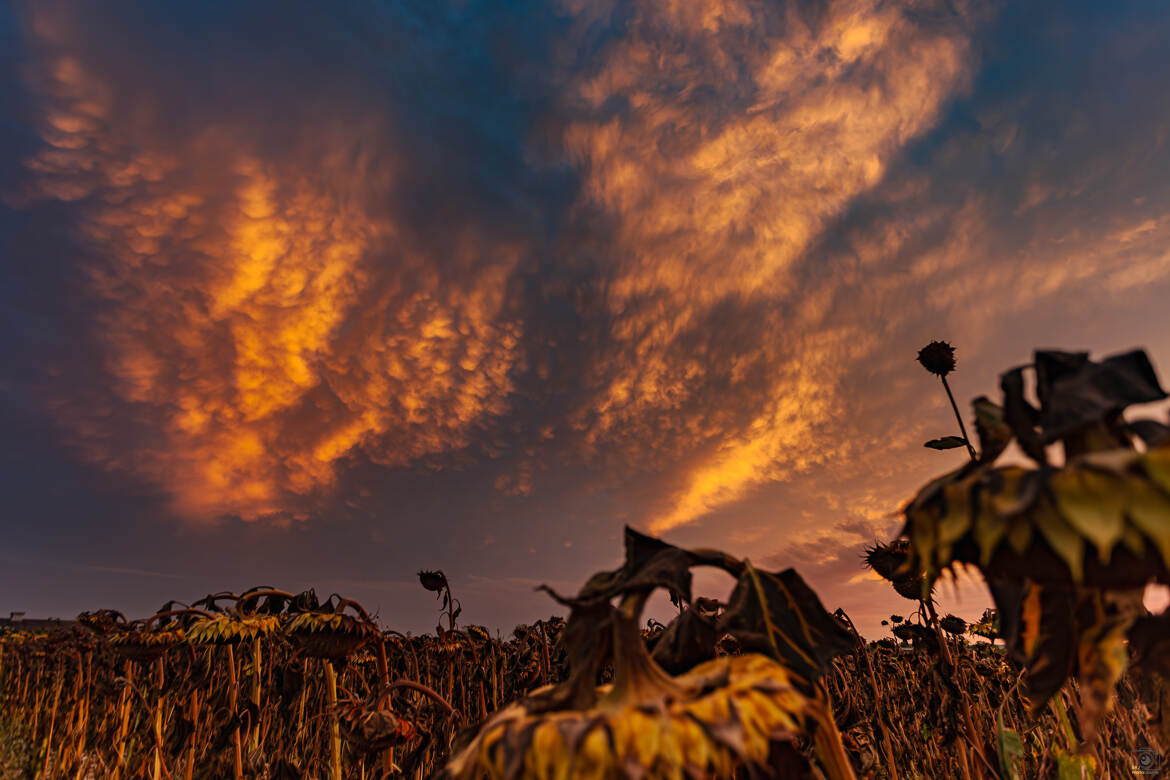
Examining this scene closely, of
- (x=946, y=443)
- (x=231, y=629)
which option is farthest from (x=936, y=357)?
(x=231, y=629)

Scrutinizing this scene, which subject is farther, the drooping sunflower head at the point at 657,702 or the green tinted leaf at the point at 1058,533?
the drooping sunflower head at the point at 657,702

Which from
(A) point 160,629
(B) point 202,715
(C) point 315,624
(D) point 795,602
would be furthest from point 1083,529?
(B) point 202,715

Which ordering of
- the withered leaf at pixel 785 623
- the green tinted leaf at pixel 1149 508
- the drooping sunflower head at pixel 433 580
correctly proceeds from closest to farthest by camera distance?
the green tinted leaf at pixel 1149 508
the withered leaf at pixel 785 623
the drooping sunflower head at pixel 433 580

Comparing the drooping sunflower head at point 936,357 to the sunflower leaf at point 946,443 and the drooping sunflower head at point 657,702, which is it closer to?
the sunflower leaf at point 946,443

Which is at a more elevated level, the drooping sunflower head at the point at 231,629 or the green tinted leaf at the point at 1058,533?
the drooping sunflower head at the point at 231,629

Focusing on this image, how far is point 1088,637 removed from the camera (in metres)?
0.77

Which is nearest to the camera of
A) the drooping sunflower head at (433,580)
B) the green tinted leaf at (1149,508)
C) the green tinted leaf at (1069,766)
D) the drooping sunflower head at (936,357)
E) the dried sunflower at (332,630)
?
the green tinted leaf at (1149,508)

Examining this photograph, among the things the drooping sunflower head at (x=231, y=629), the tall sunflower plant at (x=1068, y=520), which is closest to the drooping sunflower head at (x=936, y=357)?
the tall sunflower plant at (x=1068, y=520)

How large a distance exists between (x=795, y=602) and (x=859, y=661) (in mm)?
7379

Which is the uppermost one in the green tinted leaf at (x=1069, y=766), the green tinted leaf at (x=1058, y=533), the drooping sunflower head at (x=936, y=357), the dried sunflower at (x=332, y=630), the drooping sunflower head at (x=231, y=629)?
the drooping sunflower head at (x=936, y=357)

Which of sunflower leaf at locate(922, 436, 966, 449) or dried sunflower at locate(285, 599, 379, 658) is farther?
dried sunflower at locate(285, 599, 379, 658)

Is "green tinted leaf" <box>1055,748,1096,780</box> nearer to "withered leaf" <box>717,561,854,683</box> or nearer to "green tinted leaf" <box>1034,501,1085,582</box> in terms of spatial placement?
"withered leaf" <box>717,561,854,683</box>

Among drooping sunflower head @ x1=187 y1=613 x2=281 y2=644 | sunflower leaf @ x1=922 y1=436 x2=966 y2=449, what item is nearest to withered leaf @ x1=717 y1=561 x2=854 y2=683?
sunflower leaf @ x1=922 y1=436 x2=966 y2=449

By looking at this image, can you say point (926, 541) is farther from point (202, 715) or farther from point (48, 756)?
point (48, 756)
